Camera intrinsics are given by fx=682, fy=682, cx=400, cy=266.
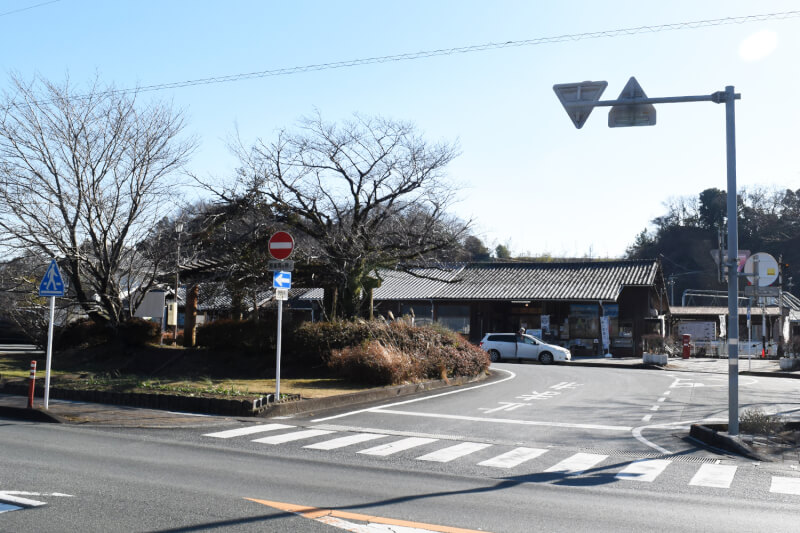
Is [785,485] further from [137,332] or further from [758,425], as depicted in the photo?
[137,332]

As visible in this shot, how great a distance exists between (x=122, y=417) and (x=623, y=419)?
9333mm

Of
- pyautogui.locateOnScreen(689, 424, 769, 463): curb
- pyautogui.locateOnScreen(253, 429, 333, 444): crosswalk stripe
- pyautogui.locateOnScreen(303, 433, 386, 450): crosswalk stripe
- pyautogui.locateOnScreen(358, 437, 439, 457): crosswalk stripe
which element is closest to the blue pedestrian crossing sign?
pyautogui.locateOnScreen(253, 429, 333, 444): crosswalk stripe

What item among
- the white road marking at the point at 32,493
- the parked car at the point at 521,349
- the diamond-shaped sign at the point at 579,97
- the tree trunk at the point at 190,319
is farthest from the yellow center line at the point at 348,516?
the parked car at the point at 521,349

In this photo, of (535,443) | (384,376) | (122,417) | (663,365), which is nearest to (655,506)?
(535,443)

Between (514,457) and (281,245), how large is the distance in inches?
266

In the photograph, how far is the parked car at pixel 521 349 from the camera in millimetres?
32562

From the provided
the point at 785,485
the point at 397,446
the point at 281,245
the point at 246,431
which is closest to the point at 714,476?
the point at 785,485

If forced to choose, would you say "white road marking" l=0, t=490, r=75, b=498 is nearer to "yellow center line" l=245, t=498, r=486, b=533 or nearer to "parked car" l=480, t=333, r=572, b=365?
"yellow center line" l=245, t=498, r=486, b=533

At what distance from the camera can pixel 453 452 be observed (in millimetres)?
9578

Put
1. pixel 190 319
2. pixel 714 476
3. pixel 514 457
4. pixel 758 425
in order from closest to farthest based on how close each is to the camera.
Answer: pixel 714 476, pixel 514 457, pixel 758 425, pixel 190 319

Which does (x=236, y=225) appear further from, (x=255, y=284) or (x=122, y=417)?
(x=122, y=417)

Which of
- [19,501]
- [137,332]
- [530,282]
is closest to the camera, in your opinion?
[19,501]

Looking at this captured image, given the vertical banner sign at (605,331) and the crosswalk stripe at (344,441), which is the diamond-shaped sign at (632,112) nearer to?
the crosswalk stripe at (344,441)

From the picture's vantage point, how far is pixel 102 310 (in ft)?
70.9
